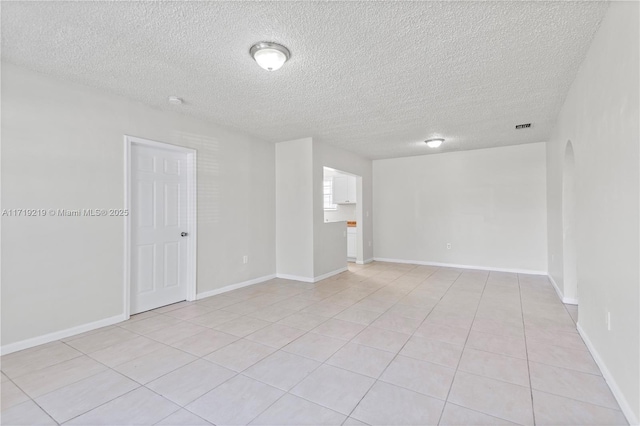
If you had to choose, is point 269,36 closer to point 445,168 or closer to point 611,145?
point 611,145

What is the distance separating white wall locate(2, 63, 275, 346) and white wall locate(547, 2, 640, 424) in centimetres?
416

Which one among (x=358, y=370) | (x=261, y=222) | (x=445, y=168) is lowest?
(x=358, y=370)

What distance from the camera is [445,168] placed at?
252 inches

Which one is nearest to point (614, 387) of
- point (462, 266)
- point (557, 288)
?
point (557, 288)

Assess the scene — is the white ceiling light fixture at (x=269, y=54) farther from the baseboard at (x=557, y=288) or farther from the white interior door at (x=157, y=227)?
the baseboard at (x=557, y=288)

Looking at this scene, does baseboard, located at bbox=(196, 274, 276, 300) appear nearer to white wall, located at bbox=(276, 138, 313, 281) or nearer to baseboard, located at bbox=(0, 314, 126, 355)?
white wall, located at bbox=(276, 138, 313, 281)

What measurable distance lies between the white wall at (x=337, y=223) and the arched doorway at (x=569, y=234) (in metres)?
3.41

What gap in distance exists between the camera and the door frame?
329 cm

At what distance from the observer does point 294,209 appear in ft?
17.2

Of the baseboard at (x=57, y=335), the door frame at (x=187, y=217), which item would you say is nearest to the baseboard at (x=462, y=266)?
the door frame at (x=187, y=217)

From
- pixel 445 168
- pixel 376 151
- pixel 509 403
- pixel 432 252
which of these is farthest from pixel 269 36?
pixel 432 252

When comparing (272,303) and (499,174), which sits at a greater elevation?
(499,174)

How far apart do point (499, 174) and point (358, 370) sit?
5201 mm

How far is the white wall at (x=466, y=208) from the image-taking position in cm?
559
